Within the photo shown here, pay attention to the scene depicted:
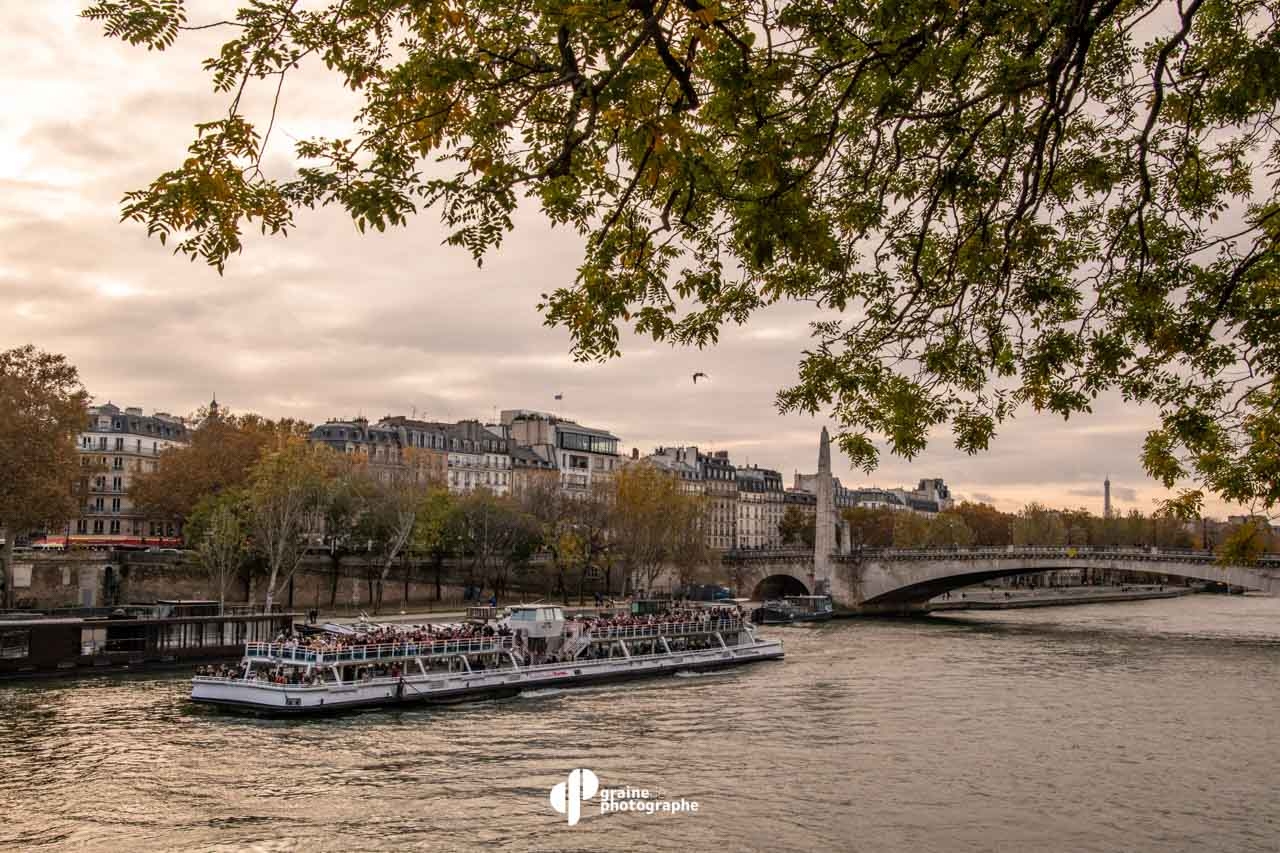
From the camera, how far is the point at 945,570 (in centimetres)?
7231

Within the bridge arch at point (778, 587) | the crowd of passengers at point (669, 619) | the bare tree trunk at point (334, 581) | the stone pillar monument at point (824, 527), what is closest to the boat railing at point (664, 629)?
the crowd of passengers at point (669, 619)

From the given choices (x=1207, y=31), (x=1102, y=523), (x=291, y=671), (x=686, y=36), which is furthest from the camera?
(x=1102, y=523)

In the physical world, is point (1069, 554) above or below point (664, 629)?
above

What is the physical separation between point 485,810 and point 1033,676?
23886 millimetres

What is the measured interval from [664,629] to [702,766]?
67.4 ft

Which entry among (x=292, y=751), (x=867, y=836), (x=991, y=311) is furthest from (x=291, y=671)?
(x=991, y=311)

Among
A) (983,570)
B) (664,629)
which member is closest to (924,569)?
(983,570)

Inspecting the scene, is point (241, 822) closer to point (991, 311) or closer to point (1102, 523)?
point (991, 311)

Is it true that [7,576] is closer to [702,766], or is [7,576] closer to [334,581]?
[334,581]

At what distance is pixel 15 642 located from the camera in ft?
118

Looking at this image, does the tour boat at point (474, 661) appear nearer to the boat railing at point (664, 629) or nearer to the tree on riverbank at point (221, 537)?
the boat railing at point (664, 629)

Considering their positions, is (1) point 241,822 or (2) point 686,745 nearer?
(1) point 241,822

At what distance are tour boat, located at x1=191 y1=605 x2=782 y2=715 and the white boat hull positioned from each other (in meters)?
0.03

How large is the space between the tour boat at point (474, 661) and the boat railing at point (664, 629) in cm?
4
